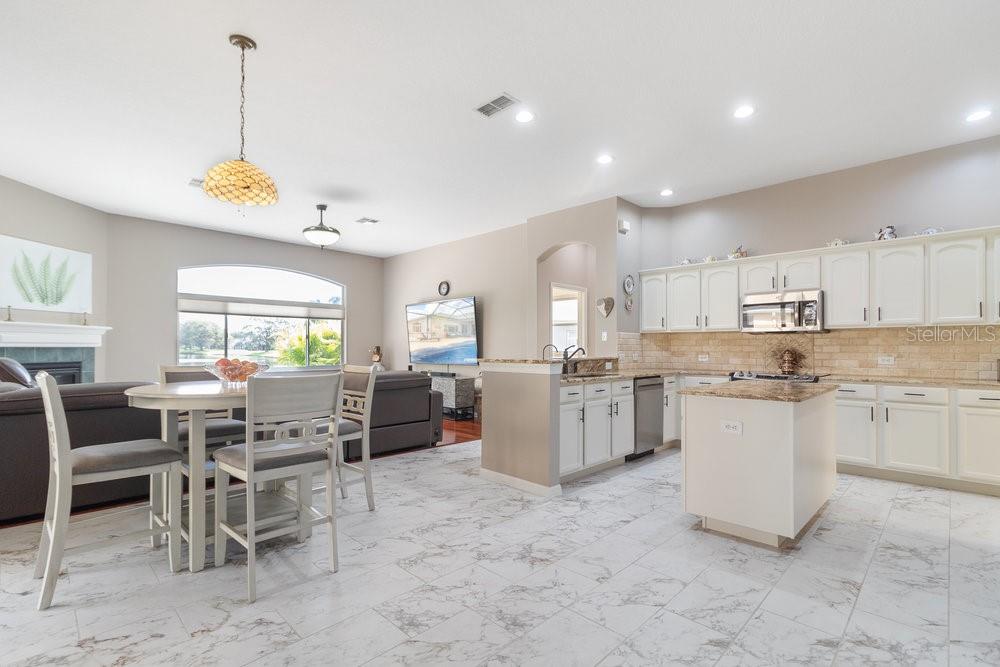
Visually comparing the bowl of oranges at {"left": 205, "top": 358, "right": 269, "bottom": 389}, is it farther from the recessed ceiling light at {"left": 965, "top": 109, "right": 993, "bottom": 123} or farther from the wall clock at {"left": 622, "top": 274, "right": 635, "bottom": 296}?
the recessed ceiling light at {"left": 965, "top": 109, "right": 993, "bottom": 123}

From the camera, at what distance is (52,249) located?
5656 millimetres

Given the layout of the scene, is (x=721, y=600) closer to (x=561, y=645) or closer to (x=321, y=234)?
(x=561, y=645)

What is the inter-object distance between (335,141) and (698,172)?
3.56 metres

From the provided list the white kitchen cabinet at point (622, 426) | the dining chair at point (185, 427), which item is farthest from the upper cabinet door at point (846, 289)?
the dining chair at point (185, 427)

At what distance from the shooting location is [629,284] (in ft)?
18.9

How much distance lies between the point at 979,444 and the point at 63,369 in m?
9.29

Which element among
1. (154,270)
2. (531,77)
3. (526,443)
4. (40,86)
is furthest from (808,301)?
(154,270)

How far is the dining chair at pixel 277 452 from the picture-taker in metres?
2.14

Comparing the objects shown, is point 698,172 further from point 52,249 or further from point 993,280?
point 52,249

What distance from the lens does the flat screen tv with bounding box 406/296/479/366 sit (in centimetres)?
769

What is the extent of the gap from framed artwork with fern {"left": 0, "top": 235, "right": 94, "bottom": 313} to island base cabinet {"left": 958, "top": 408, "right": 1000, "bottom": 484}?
925 cm

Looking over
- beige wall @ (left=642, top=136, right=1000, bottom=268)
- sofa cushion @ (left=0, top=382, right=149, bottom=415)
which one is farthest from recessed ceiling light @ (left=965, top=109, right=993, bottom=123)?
sofa cushion @ (left=0, top=382, right=149, bottom=415)

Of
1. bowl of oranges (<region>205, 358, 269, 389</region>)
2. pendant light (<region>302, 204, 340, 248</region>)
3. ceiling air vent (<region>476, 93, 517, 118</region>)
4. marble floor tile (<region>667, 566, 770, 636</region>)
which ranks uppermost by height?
ceiling air vent (<region>476, 93, 517, 118</region>)

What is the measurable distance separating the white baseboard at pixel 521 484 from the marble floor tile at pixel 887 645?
1967mm
